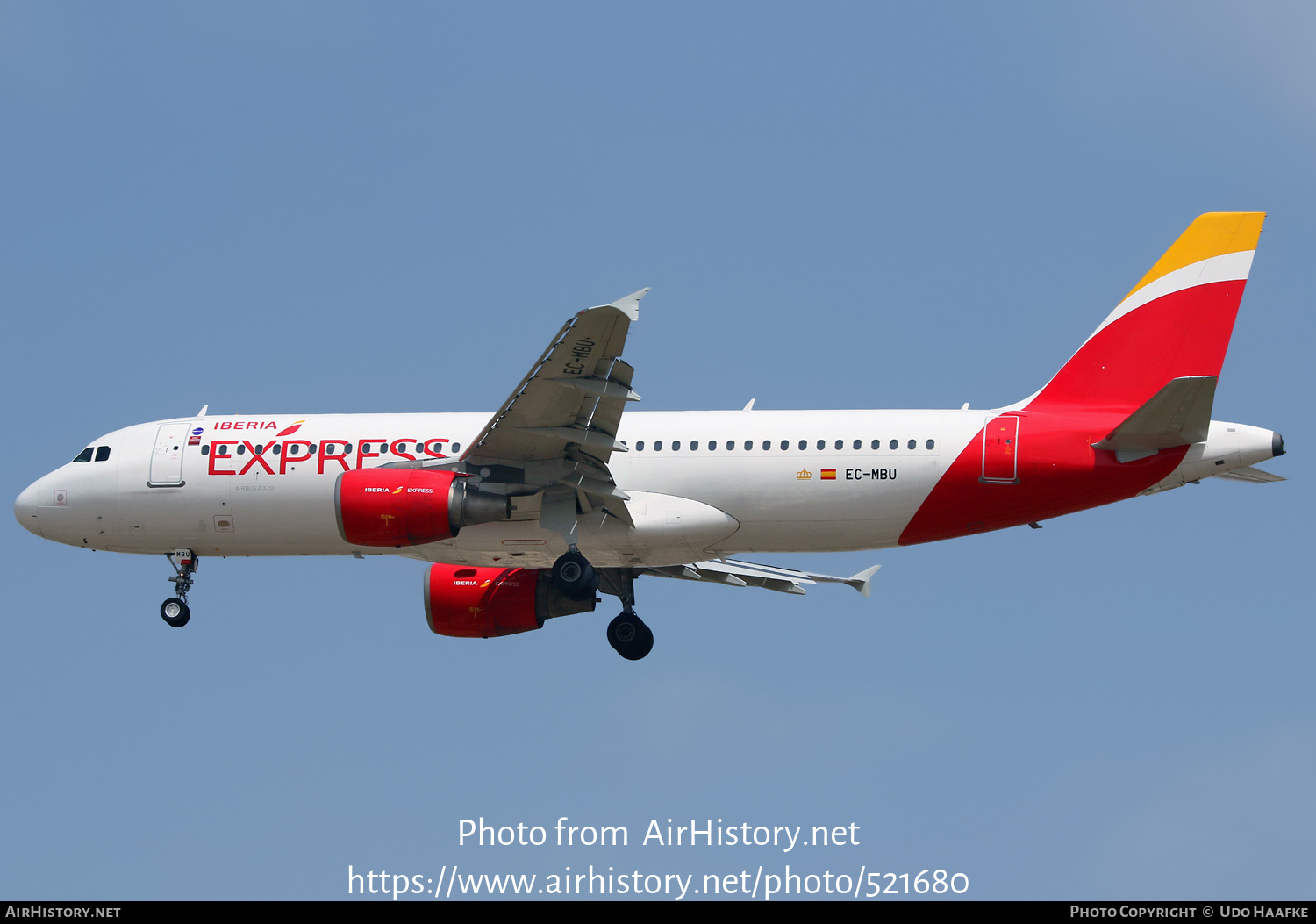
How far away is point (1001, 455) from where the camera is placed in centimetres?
2744

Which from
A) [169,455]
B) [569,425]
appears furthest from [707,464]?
[169,455]

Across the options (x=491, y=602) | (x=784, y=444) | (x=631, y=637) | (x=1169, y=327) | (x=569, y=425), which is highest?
(x=1169, y=327)

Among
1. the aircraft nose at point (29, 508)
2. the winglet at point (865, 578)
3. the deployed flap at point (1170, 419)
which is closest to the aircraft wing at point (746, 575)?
the winglet at point (865, 578)

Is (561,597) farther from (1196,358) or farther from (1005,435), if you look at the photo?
(1196,358)

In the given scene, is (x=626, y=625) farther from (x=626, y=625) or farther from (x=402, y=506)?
(x=402, y=506)

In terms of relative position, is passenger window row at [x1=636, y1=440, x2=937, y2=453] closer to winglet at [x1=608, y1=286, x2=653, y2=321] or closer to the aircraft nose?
winglet at [x1=608, y1=286, x2=653, y2=321]

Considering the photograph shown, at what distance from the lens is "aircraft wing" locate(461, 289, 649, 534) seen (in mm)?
25484

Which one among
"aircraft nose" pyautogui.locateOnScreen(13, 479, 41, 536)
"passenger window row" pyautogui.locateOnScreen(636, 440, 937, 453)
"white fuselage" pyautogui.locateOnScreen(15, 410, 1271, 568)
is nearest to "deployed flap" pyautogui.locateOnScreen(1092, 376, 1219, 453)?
"white fuselage" pyautogui.locateOnScreen(15, 410, 1271, 568)

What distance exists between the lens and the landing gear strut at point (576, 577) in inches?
1096

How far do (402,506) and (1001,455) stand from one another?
10.2 m

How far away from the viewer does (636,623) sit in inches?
1271

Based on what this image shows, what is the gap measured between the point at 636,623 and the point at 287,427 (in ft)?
25.6
